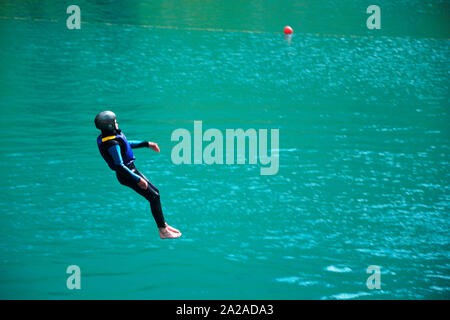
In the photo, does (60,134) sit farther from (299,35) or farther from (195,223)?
(299,35)

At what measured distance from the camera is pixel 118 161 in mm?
7492

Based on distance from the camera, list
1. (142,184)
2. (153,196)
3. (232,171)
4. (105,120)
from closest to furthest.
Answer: (105,120) < (142,184) < (153,196) < (232,171)

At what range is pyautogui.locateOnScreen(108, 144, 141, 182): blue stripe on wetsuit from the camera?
7.46m

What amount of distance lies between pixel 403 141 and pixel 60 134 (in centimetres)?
760

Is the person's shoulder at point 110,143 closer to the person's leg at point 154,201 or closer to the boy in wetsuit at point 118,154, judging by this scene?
the boy in wetsuit at point 118,154

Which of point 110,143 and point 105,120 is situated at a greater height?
point 105,120

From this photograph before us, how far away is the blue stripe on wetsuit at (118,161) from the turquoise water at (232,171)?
1.14 metres

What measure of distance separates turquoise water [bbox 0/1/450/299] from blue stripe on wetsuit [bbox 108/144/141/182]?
1.14 m

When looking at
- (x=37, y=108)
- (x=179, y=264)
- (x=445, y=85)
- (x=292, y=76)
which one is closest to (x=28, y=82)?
(x=37, y=108)

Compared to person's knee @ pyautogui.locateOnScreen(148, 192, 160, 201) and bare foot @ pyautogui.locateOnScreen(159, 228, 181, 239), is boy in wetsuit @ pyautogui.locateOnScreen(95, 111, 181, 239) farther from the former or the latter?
bare foot @ pyautogui.locateOnScreen(159, 228, 181, 239)

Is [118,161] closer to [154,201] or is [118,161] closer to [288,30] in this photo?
[154,201]

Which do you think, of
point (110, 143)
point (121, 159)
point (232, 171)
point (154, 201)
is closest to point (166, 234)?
point (154, 201)

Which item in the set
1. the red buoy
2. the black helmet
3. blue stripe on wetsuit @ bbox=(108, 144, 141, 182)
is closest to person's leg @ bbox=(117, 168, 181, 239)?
blue stripe on wetsuit @ bbox=(108, 144, 141, 182)

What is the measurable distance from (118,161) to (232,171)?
11.9 feet
